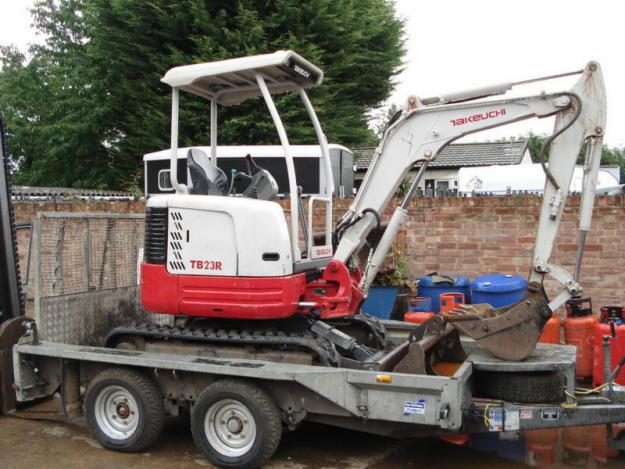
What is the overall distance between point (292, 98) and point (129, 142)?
5281 mm

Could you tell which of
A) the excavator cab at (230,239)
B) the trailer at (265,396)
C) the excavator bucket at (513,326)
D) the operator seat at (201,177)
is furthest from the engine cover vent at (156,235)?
the excavator bucket at (513,326)

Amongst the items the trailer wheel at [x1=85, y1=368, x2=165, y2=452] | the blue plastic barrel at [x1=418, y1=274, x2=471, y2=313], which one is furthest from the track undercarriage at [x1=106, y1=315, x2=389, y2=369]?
the blue plastic barrel at [x1=418, y1=274, x2=471, y2=313]

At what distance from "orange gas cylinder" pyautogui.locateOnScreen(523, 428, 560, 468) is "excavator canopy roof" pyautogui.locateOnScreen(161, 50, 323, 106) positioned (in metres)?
3.55

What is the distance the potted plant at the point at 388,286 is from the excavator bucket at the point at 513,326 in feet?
10.7

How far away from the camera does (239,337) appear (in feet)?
17.4

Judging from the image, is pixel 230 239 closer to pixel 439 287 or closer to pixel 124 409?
pixel 124 409

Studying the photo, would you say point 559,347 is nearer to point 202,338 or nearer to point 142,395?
point 202,338

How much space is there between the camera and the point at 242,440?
501 cm

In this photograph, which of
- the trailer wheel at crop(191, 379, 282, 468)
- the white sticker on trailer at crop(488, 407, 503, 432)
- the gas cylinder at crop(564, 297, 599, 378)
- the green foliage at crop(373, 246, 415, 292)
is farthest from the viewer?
the green foliage at crop(373, 246, 415, 292)

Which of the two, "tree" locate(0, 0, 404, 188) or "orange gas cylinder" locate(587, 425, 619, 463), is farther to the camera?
"tree" locate(0, 0, 404, 188)

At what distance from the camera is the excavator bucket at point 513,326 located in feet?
16.9

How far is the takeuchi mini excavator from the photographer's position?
17.0ft

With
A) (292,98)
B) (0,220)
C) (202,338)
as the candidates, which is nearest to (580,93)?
(202,338)

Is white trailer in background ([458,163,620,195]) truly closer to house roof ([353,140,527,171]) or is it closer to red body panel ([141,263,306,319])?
house roof ([353,140,527,171])
